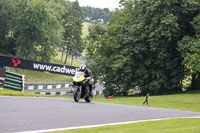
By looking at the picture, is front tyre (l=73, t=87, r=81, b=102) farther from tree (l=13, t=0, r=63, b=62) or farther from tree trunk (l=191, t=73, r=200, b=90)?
tree (l=13, t=0, r=63, b=62)

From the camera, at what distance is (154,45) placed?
41.3 metres

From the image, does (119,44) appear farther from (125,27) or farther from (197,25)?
(197,25)

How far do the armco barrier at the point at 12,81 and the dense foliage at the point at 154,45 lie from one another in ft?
47.1

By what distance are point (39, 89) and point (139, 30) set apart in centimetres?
1517

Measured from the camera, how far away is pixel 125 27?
45.6 metres

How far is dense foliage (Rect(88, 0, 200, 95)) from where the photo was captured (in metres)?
40.2

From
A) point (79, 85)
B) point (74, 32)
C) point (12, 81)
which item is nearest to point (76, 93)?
point (79, 85)

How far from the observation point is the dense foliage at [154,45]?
40.2m

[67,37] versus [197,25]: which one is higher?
[67,37]

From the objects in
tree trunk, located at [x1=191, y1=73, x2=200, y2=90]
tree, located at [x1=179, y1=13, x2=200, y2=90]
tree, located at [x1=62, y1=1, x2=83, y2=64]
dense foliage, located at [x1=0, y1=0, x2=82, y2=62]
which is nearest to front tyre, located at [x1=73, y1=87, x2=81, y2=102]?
tree, located at [x1=179, y1=13, x2=200, y2=90]

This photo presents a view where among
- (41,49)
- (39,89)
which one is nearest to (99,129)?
(39,89)

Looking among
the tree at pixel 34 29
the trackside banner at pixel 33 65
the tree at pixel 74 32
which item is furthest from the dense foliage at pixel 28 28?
the trackside banner at pixel 33 65

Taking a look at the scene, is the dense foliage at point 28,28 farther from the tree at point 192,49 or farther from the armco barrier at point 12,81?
the armco barrier at point 12,81

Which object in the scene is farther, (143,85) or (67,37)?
(67,37)
